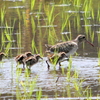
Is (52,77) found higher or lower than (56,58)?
lower

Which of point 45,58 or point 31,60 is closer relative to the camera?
point 31,60

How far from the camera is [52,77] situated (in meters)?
8.67

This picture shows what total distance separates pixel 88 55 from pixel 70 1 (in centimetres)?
624

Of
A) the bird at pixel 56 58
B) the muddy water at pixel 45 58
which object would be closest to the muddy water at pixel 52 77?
the muddy water at pixel 45 58

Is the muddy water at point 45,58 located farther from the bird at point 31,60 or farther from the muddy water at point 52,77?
the bird at point 31,60

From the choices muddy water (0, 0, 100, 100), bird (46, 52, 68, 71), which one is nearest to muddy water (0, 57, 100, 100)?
muddy water (0, 0, 100, 100)

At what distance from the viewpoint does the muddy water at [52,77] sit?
7.76m

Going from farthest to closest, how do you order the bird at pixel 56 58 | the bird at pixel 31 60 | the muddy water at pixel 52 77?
1. the bird at pixel 56 58
2. the bird at pixel 31 60
3. the muddy water at pixel 52 77

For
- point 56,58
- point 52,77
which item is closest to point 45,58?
point 56,58

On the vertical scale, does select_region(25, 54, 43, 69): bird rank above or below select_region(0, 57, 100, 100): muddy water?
above

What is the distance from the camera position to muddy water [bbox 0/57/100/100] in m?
7.76

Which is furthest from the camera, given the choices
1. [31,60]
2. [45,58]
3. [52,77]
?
[45,58]

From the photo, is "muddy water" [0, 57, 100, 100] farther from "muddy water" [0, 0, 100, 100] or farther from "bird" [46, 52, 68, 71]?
"bird" [46, 52, 68, 71]

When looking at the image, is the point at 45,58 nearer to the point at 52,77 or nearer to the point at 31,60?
the point at 31,60
